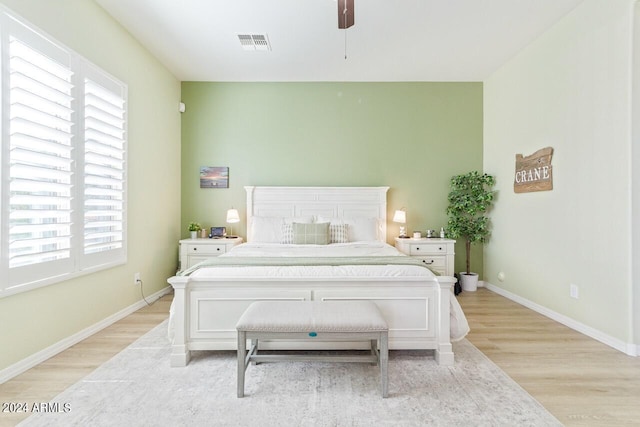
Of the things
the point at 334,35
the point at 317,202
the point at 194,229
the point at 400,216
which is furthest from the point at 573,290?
the point at 194,229

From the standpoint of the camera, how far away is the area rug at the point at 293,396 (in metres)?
1.67

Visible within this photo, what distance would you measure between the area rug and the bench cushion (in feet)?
1.37

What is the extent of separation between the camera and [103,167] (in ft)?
9.61

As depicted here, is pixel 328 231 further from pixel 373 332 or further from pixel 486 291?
pixel 486 291

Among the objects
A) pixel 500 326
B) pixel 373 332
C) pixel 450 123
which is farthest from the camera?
pixel 450 123

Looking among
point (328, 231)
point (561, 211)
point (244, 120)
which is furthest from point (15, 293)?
point (561, 211)

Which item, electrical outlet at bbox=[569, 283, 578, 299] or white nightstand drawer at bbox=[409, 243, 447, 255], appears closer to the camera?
electrical outlet at bbox=[569, 283, 578, 299]

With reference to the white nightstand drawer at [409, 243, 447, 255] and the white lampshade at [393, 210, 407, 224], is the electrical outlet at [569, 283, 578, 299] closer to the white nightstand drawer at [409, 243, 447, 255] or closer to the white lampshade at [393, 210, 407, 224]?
the white nightstand drawer at [409, 243, 447, 255]

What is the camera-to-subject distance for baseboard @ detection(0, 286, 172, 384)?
2.05 metres

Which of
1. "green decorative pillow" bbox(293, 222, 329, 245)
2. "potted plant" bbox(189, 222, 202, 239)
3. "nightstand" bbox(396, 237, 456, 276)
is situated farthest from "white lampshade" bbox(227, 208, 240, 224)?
"nightstand" bbox(396, 237, 456, 276)

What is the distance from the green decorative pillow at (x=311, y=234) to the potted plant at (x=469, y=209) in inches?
71.7

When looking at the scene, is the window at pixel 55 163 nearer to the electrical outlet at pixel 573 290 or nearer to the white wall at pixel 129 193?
the white wall at pixel 129 193

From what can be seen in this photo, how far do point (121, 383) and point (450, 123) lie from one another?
4789 mm

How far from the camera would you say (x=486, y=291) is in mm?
4355
